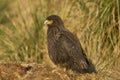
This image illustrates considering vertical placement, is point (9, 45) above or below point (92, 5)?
below

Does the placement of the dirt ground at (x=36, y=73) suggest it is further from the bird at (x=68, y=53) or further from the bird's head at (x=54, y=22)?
the bird's head at (x=54, y=22)

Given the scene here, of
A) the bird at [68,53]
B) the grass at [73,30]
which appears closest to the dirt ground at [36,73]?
the bird at [68,53]

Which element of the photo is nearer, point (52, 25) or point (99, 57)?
point (52, 25)

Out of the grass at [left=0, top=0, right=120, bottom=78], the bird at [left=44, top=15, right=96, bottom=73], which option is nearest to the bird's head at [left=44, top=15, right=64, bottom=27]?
the bird at [left=44, top=15, right=96, bottom=73]

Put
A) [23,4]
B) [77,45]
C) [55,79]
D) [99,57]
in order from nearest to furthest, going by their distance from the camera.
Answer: [55,79] → [77,45] → [99,57] → [23,4]

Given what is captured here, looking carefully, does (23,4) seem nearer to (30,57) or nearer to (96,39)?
(30,57)

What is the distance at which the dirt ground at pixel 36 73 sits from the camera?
8156mm

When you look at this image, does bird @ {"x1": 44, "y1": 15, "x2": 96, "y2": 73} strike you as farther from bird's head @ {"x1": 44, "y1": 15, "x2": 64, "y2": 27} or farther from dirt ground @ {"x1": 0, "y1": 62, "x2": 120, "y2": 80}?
dirt ground @ {"x1": 0, "y1": 62, "x2": 120, "y2": 80}

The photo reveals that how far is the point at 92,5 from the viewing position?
11359 millimetres

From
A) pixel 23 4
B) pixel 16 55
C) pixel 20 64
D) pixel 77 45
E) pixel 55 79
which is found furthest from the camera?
pixel 23 4

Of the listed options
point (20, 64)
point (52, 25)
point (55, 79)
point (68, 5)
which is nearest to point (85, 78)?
point (55, 79)

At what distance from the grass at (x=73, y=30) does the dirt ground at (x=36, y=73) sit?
1.17 m

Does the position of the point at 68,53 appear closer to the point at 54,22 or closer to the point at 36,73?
the point at 54,22

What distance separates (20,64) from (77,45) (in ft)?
3.52
